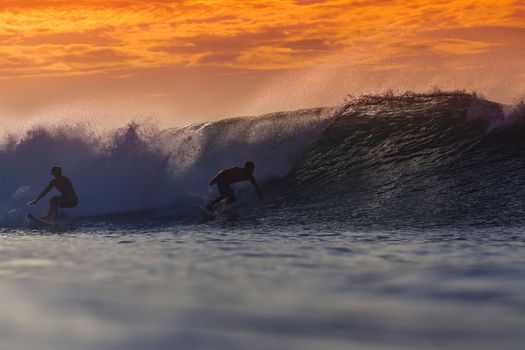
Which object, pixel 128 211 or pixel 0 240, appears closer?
pixel 0 240

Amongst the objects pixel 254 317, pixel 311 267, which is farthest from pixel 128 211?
pixel 254 317

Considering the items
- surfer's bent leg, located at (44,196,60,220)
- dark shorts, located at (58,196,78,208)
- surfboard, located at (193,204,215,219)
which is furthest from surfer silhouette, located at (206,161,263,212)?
surfer's bent leg, located at (44,196,60,220)

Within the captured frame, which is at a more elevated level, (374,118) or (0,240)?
(374,118)

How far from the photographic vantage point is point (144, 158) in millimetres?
18453

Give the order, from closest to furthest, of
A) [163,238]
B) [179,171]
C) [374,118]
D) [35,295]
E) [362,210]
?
[35,295] → [163,238] → [362,210] → [179,171] → [374,118]

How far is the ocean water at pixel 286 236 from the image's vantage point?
4.79 metres

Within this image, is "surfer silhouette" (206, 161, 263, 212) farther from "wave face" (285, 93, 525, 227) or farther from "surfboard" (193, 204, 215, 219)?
"wave face" (285, 93, 525, 227)

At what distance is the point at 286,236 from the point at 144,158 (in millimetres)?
8981

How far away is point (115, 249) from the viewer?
9.13 meters

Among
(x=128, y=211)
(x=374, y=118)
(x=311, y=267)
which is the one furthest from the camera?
(x=374, y=118)

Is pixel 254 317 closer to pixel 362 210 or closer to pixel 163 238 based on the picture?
pixel 163 238

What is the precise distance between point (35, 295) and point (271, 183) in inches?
427

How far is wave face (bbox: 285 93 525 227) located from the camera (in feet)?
39.9

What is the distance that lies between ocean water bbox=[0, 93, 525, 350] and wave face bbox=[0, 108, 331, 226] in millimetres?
53
